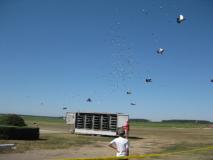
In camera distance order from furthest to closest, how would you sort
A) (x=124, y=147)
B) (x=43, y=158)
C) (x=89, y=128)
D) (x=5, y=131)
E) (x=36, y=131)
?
(x=89, y=128), (x=36, y=131), (x=5, y=131), (x=43, y=158), (x=124, y=147)

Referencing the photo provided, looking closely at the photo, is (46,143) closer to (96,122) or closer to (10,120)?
(10,120)

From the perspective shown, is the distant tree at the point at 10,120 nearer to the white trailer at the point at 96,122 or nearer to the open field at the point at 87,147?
the open field at the point at 87,147

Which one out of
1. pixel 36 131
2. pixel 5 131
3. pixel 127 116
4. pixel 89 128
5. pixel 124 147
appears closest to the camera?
pixel 124 147

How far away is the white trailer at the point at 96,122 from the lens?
4453cm

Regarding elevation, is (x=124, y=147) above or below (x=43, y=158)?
above

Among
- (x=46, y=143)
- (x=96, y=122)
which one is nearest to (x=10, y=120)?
(x=46, y=143)

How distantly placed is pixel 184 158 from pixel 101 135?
2496cm

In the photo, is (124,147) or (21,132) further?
(21,132)

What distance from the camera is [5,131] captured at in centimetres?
3111

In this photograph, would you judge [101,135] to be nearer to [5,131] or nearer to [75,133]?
[75,133]

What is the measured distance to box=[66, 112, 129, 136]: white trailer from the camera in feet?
146

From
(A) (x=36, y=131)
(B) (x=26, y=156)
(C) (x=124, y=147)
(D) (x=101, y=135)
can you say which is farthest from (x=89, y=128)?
(C) (x=124, y=147)

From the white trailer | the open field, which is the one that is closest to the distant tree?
the open field

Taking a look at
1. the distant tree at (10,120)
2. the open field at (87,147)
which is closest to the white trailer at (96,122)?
the open field at (87,147)
